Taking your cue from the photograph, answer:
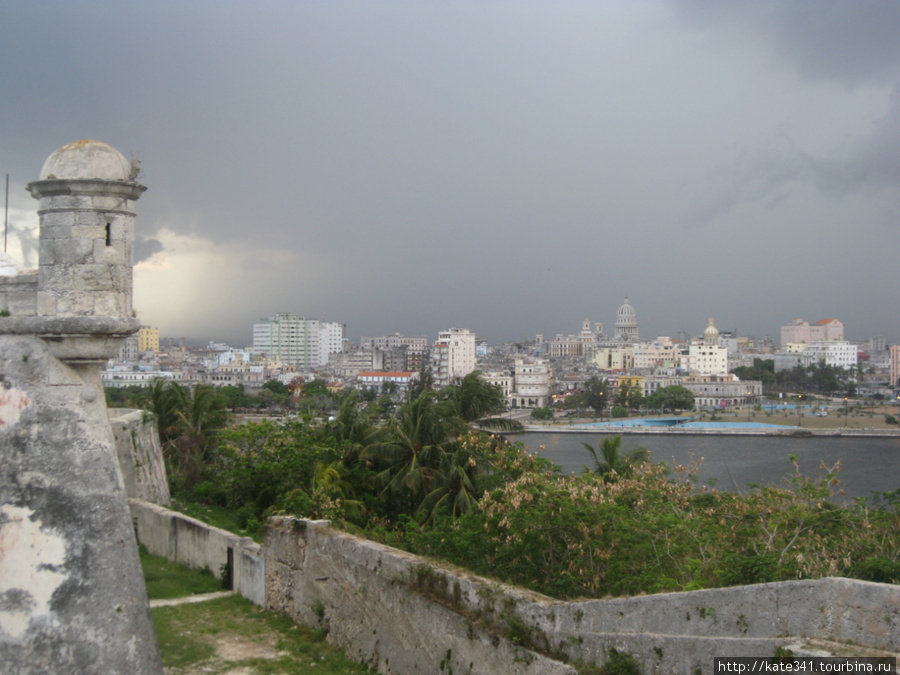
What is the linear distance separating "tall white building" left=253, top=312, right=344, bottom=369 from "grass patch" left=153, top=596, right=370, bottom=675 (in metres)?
125

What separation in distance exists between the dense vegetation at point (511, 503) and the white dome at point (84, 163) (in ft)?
11.1

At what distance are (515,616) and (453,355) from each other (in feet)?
304

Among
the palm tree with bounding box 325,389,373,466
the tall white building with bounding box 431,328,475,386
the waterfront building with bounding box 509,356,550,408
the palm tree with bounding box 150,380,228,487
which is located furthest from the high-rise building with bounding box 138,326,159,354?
the palm tree with bounding box 325,389,373,466

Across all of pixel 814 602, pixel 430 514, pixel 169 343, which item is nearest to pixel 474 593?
pixel 814 602

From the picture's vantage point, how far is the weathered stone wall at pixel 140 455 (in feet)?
33.3

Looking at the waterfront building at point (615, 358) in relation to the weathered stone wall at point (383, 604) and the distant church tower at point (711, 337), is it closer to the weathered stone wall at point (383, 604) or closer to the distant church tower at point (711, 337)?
the distant church tower at point (711, 337)

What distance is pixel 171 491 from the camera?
12938mm

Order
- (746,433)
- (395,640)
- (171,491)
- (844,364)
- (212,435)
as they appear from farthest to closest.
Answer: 1. (844,364)
2. (746,433)
3. (212,435)
4. (171,491)
5. (395,640)

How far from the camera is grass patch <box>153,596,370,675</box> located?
532cm

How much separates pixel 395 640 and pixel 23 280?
2.92 m

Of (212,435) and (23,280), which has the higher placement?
(23,280)

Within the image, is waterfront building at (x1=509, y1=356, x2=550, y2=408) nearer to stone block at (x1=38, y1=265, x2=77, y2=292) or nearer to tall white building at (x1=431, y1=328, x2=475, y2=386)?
tall white building at (x1=431, y1=328, x2=475, y2=386)

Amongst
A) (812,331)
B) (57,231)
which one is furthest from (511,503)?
(812,331)

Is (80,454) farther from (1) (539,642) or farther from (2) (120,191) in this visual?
(1) (539,642)
